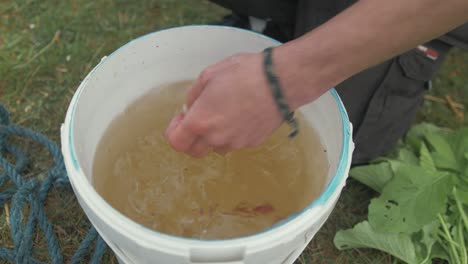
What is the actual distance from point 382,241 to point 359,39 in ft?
1.78

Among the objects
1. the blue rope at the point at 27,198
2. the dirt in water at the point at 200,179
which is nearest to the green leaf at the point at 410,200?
the dirt in water at the point at 200,179

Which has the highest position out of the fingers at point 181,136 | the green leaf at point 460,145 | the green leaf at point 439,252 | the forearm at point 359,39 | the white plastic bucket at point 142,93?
the forearm at point 359,39

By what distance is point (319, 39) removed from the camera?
64 cm

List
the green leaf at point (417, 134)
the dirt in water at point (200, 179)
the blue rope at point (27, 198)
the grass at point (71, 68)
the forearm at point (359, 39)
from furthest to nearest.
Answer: the green leaf at point (417, 134)
the grass at point (71, 68)
the blue rope at point (27, 198)
the dirt in water at point (200, 179)
the forearm at point (359, 39)

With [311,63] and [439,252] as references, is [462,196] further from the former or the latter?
[311,63]

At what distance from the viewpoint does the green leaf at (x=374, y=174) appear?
3.73 feet

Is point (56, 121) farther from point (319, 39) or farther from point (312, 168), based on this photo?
point (319, 39)

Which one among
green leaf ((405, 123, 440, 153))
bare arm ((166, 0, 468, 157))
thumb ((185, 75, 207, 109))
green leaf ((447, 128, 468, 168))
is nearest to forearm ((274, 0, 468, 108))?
bare arm ((166, 0, 468, 157))

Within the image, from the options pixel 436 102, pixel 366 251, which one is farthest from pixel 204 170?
pixel 436 102

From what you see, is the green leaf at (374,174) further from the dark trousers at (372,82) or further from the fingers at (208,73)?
the fingers at (208,73)

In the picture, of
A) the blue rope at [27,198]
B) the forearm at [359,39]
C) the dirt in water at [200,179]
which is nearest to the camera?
the forearm at [359,39]

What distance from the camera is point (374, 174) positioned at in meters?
1.15

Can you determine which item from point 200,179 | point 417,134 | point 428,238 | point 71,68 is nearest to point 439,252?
point 428,238

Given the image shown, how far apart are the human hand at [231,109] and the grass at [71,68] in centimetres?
51
